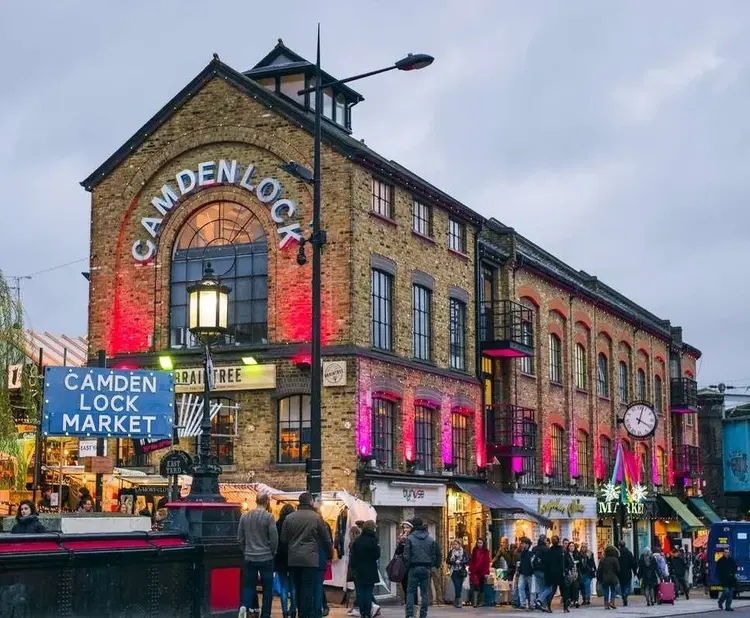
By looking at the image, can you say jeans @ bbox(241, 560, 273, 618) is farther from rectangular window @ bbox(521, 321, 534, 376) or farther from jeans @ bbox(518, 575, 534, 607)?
rectangular window @ bbox(521, 321, 534, 376)

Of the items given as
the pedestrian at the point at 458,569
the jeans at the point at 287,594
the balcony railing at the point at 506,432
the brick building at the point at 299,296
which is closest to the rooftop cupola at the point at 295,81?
the brick building at the point at 299,296

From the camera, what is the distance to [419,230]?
103ft

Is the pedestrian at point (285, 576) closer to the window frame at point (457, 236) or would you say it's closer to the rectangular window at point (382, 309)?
the rectangular window at point (382, 309)

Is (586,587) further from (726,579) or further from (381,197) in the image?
(381,197)

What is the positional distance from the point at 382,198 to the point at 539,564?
939 centimetres

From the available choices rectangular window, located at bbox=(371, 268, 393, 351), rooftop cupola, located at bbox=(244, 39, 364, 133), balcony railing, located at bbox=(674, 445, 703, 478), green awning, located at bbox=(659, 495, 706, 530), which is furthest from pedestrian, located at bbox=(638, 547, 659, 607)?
balcony railing, located at bbox=(674, 445, 703, 478)

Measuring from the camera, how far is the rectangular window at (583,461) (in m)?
41.6

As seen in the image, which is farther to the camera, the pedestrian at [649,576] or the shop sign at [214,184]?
the pedestrian at [649,576]

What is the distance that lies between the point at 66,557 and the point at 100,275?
17.9 metres

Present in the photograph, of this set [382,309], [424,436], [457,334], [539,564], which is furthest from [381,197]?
[539,564]

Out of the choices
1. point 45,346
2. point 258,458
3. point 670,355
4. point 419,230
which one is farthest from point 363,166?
point 670,355

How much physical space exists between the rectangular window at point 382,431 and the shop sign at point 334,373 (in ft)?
4.54

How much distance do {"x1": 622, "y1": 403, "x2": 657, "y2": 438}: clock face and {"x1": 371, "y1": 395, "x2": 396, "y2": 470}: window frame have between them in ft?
46.0

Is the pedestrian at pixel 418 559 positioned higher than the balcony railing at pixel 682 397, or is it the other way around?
the balcony railing at pixel 682 397
